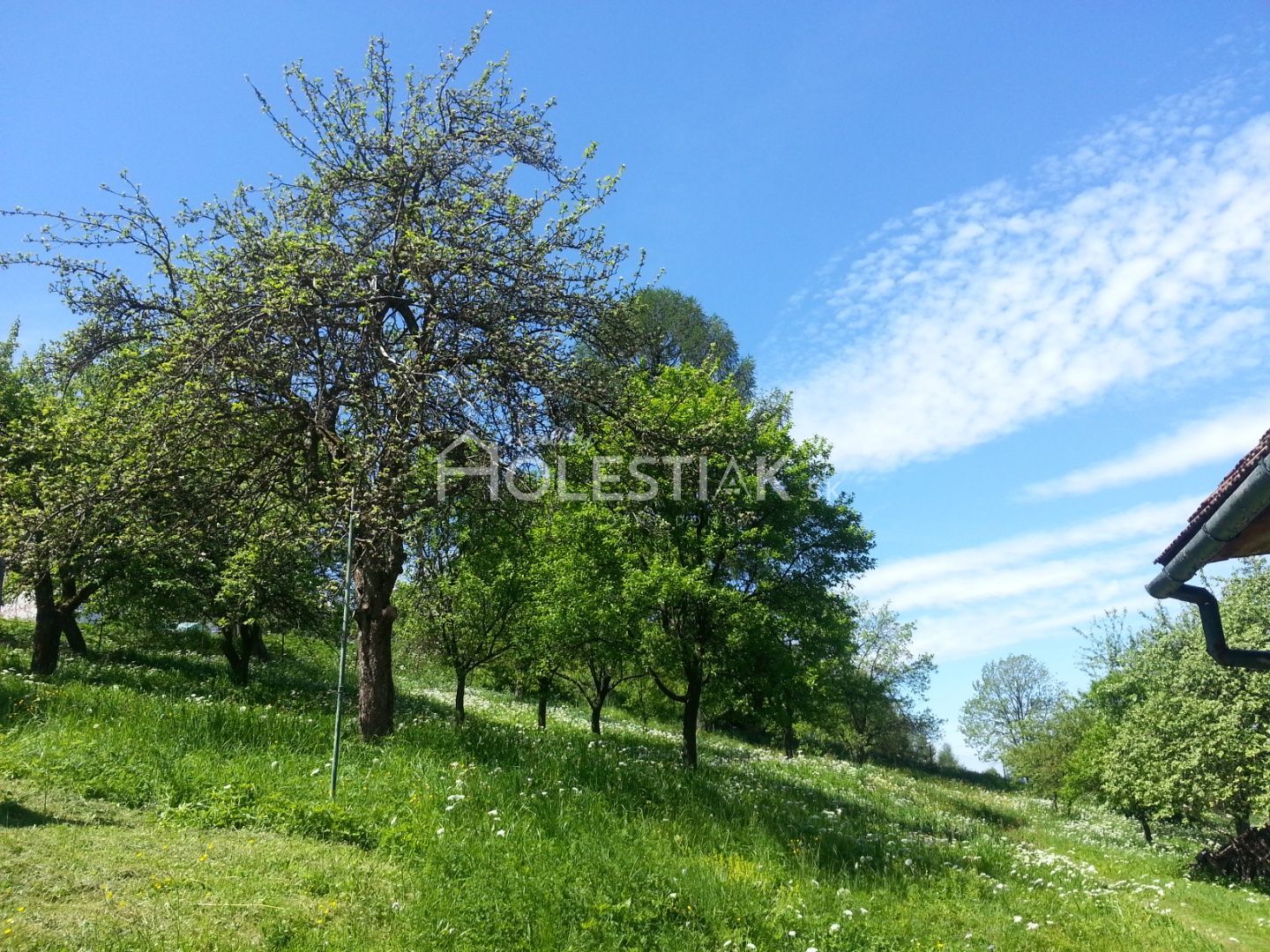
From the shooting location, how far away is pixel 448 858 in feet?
24.1

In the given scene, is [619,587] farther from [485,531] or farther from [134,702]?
[134,702]

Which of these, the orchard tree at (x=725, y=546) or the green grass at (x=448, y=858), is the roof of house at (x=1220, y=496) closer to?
the green grass at (x=448, y=858)

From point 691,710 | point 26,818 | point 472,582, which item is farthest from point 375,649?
point 472,582

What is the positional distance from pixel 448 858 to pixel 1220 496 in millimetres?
6889

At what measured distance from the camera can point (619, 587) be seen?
61.8 ft

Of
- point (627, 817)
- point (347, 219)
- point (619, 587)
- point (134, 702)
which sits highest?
point (347, 219)

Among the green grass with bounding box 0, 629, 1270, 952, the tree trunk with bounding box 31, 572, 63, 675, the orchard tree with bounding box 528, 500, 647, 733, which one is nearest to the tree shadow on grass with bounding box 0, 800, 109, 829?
the green grass with bounding box 0, 629, 1270, 952

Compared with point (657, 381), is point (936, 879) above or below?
below

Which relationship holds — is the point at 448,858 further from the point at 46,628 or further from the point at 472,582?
the point at 46,628

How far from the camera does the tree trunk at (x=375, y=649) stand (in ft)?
37.9

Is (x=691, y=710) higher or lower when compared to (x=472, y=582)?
lower

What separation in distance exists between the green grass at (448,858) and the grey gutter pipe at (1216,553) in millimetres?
4382

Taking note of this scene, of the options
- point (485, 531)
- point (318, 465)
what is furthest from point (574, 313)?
point (318, 465)

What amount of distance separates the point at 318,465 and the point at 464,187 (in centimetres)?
514
